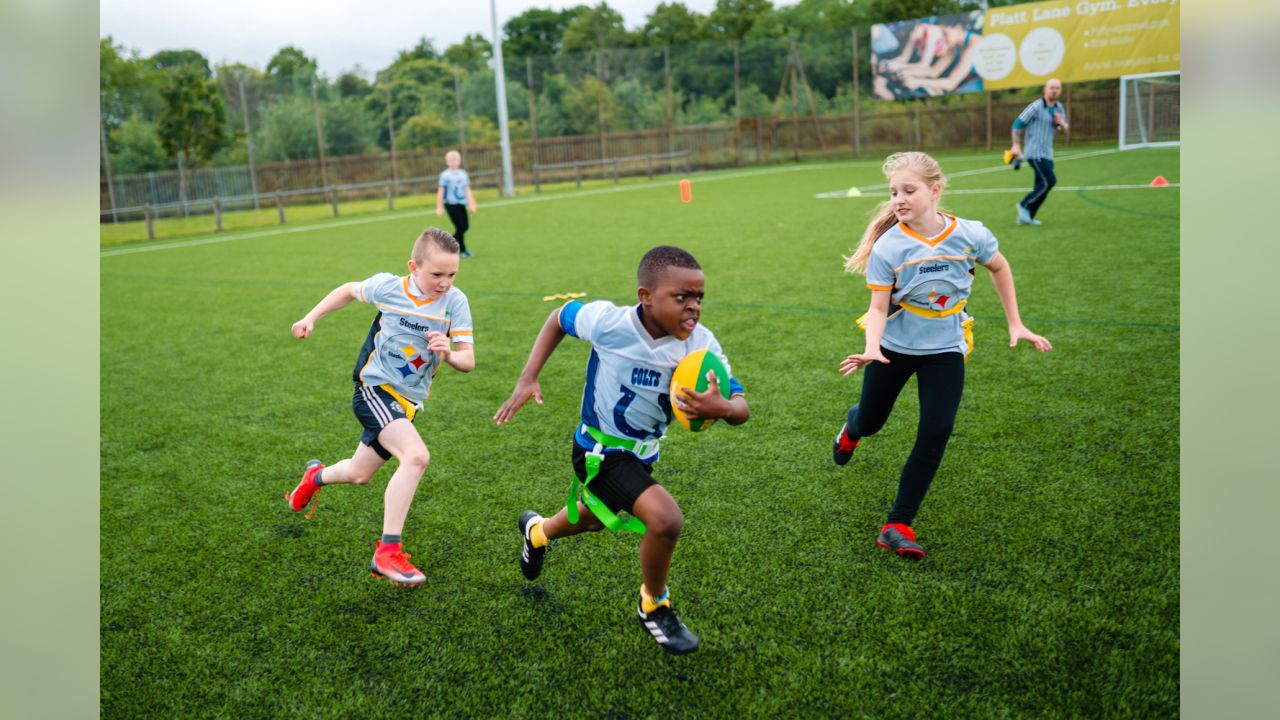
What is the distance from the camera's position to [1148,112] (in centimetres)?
2628

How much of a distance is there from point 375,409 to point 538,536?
3.32 feet

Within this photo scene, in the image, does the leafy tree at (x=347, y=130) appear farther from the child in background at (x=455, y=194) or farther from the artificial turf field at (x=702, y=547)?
the artificial turf field at (x=702, y=547)

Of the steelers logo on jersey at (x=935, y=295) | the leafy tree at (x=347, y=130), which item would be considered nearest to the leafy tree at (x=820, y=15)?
the leafy tree at (x=347, y=130)

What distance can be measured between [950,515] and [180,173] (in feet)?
110

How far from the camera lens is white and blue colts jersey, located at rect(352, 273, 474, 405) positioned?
4.26 m

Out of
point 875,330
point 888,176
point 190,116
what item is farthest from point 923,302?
point 190,116

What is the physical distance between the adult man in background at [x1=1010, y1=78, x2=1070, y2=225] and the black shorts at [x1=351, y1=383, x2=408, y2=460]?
39.6ft

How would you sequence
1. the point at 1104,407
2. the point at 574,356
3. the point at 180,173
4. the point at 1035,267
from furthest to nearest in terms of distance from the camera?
the point at 180,173, the point at 1035,267, the point at 574,356, the point at 1104,407

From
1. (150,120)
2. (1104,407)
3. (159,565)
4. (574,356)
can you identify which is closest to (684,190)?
(574,356)

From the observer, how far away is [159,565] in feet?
14.6

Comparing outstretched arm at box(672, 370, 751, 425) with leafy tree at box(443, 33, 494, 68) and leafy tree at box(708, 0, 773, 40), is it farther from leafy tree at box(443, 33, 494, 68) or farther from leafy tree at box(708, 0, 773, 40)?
leafy tree at box(443, 33, 494, 68)

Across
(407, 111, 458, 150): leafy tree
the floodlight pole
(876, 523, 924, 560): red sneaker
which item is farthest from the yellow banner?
(876, 523, 924, 560): red sneaker

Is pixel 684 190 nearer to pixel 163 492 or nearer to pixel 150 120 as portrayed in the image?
pixel 163 492
